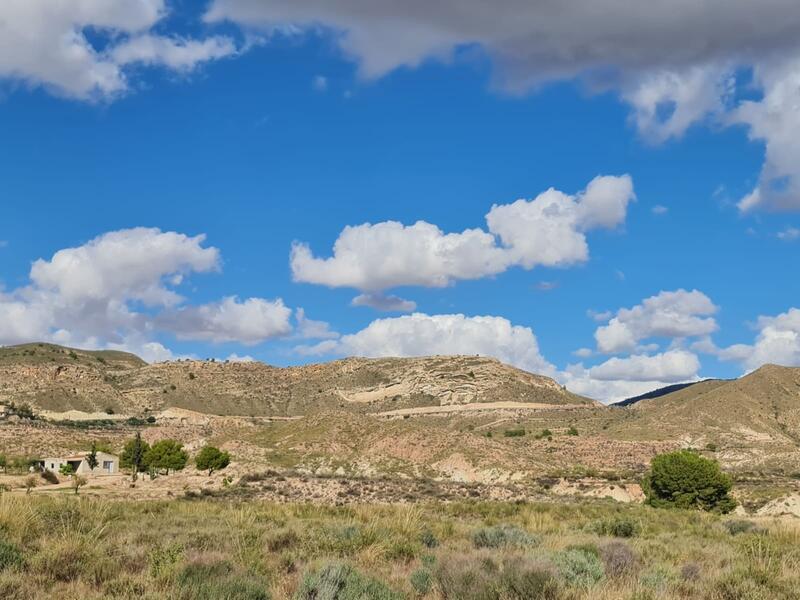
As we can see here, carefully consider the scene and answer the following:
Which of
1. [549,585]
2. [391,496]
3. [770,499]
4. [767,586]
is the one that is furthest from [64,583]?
[770,499]

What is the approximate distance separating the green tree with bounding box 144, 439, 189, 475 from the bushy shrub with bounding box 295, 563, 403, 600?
6386 cm

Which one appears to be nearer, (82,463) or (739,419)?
(82,463)

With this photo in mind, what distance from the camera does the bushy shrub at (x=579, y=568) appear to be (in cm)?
959

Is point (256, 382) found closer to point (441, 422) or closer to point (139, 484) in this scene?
point (441, 422)

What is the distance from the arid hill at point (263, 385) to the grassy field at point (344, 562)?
126 m

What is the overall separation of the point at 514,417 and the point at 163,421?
60.7 m

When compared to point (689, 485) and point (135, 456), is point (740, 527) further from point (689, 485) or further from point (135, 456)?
point (135, 456)

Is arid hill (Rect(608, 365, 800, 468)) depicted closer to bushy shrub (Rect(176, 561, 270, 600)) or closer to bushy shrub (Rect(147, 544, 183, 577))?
bushy shrub (Rect(147, 544, 183, 577))

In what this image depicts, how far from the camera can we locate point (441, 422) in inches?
4862

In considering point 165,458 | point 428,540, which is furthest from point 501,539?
point 165,458

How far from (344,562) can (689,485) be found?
40.6 meters

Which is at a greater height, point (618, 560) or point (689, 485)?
point (618, 560)

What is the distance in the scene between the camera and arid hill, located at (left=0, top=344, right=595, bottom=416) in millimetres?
137875

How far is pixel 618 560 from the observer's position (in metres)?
12.0
